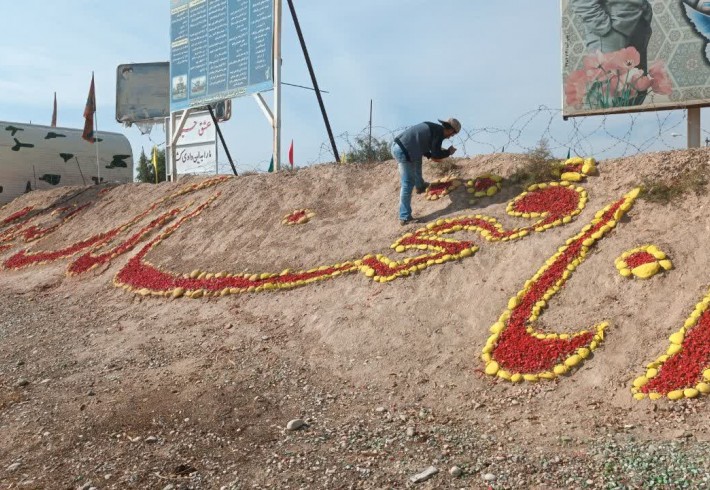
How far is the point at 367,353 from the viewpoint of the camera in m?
6.58

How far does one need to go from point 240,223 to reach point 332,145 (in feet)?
10.2

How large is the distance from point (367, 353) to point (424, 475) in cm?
236

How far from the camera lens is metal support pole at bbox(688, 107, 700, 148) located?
29.5 ft

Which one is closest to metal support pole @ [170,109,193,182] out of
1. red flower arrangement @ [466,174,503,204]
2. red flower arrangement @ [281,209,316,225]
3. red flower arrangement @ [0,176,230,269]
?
red flower arrangement @ [0,176,230,269]

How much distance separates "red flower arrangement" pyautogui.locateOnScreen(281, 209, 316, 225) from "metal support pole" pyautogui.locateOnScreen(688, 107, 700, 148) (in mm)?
5681

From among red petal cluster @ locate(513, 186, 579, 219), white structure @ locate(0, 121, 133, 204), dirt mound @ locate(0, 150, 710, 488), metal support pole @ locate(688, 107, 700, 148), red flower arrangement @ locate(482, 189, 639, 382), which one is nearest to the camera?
dirt mound @ locate(0, 150, 710, 488)

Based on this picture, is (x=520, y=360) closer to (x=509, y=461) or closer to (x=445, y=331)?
(x=445, y=331)

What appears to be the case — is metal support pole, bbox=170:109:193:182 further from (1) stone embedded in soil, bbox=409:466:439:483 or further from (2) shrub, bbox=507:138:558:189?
(1) stone embedded in soil, bbox=409:466:439:483

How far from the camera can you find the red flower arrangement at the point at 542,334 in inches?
220

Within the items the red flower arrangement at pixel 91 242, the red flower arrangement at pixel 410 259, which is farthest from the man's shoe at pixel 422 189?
the red flower arrangement at pixel 91 242

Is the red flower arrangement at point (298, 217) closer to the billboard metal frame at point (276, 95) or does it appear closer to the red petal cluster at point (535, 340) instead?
the billboard metal frame at point (276, 95)

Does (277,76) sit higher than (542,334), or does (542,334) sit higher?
(277,76)

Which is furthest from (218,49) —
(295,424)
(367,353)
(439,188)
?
(295,424)

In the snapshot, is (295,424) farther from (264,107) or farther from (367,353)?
(264,107)
